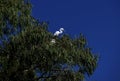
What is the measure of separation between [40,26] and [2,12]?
1.86m

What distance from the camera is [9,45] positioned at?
56.5 ft

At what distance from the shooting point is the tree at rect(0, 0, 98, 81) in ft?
54.7

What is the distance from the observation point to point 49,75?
18.1 m

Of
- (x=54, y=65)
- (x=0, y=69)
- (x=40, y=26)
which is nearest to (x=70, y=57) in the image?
(x=54, y=65)

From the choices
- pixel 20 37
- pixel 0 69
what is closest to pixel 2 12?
pixel 20 37

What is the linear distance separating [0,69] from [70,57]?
3.03 metres

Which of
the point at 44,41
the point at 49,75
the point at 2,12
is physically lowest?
the point at 49,75

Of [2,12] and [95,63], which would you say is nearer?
[2,12]

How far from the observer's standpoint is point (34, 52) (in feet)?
54.7

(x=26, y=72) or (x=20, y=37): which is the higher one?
(x=20, y=37)

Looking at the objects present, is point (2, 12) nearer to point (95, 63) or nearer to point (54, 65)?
point (54, 65)

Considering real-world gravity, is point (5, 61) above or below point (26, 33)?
below

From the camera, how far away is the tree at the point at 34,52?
54.7 feet

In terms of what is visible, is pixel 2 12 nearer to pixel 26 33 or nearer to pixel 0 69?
pixel 26 33
